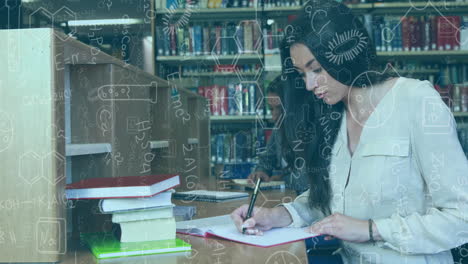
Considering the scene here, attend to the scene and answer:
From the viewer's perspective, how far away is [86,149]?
46.5 inches

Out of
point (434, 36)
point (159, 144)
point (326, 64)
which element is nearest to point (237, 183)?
point (159, 144)

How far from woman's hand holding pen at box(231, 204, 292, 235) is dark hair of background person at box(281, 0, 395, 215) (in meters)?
0.14

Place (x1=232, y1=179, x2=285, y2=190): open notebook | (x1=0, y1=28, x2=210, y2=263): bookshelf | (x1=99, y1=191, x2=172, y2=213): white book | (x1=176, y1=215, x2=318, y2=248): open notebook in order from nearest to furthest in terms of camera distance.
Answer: (x1=0, y1=28, x2=210, y2=263): bookshelf < (x1=99, y1=191, x2=172, y2=213): white book < (x1=176, y1=215, x2=318, y2=248): open notebook < (x1=232, y1=179, x2=285, y2=190): open notebook

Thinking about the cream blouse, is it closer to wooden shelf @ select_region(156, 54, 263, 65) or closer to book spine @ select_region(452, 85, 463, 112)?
wooden shelf @ select_region(156, 54, 263, 65)

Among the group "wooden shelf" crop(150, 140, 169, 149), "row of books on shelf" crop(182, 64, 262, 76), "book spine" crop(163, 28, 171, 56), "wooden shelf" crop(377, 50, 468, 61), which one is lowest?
"wooden shelf" crop(150, 140, 169, 149)

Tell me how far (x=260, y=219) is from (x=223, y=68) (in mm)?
2658

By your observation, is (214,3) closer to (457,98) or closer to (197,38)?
(197,38)

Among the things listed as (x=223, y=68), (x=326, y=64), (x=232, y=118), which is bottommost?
(x=232, y=118)

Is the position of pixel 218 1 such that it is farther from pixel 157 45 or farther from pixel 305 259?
pixel 305 259

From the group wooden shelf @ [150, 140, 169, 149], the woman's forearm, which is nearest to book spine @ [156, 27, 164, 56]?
wooden shelf @ [150, 140, 169, 149]

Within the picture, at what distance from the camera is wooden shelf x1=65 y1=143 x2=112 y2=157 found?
1108 millimetres

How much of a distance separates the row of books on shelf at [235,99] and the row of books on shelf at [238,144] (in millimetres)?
172

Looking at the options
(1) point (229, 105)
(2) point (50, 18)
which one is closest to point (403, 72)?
(1) point (229, 105)

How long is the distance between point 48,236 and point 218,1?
120 inches
